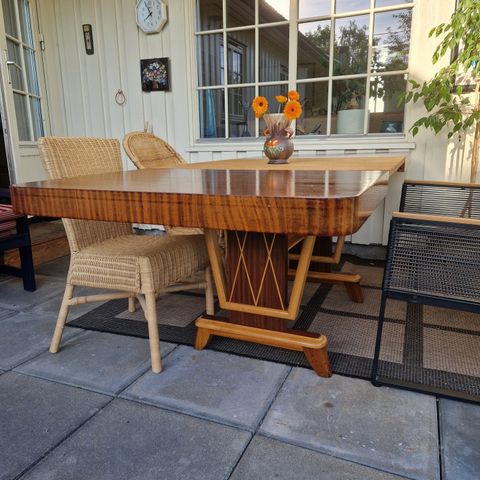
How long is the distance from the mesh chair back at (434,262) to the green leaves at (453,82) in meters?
1.57

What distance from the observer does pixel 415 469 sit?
1112 mm

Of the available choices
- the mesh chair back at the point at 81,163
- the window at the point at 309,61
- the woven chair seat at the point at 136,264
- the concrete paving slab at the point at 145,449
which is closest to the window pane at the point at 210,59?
the window at the point at 309,61

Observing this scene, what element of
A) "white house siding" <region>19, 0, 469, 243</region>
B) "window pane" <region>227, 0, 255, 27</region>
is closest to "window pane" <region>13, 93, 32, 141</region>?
"white house siding" <region>19, 0, 469, 243</region>

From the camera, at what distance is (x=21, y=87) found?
357 cm

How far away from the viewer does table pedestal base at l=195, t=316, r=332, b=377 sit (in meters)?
1.54

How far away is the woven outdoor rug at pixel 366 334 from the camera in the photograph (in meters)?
1.57

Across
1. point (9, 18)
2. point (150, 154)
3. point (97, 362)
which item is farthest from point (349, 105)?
point (9, 18)

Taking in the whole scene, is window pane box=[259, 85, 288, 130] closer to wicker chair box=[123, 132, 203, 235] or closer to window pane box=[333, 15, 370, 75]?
window pane box=[333, 15, 370, 75]

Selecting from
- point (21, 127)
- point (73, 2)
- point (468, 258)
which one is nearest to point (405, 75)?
point (468, 258)

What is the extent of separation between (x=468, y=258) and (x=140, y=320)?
5.00ft

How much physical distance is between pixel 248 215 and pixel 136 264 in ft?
2.48

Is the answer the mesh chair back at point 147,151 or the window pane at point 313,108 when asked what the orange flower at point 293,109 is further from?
the window pane at point 313,108

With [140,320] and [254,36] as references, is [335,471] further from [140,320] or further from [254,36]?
[254,36]

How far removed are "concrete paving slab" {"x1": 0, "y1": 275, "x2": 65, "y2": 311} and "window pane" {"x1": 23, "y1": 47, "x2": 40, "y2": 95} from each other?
1.90m
